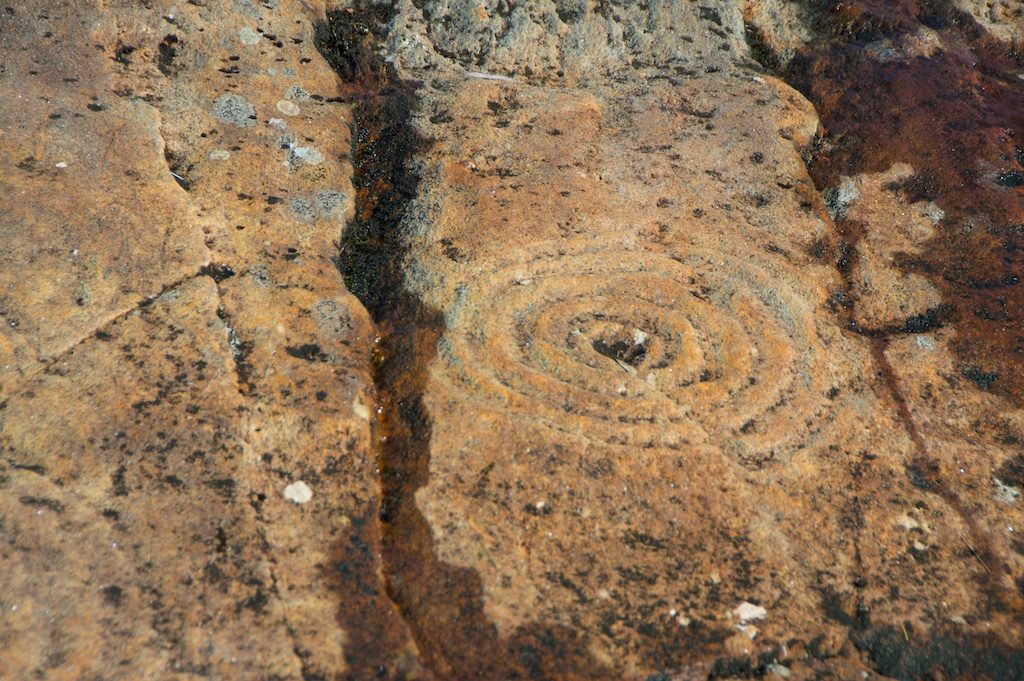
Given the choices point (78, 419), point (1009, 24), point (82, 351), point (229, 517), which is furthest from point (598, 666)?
point (1009, 24)

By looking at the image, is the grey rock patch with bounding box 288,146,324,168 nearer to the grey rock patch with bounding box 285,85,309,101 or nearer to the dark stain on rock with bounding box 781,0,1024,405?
the grey rock patch with bounding box 285,85,309,101

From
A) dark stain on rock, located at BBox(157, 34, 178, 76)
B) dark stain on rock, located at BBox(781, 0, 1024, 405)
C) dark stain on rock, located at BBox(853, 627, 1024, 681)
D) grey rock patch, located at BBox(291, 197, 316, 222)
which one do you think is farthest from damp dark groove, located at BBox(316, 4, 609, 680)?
dark stain on rock, located at BBox(781, 0, 1024, 405)

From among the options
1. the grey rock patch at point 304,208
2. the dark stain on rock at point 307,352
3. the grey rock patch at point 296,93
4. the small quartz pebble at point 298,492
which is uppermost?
the grey rock patch at point 296,93

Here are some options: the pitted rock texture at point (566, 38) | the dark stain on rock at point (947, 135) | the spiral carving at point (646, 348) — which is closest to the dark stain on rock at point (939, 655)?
the spiral carving at point (646, 348)

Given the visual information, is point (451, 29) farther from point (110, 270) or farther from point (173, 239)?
point (110, 270)

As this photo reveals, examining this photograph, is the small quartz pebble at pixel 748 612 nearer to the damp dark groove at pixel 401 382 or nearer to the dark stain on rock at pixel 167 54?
the damp dark groove at pixel 401 382

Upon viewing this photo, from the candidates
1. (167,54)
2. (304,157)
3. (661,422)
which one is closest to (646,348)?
(661,422)
